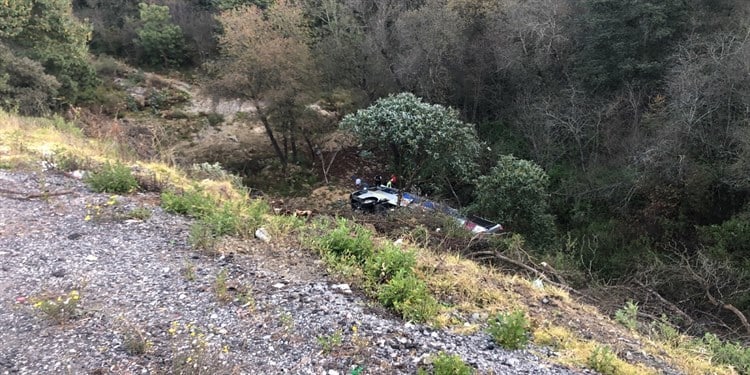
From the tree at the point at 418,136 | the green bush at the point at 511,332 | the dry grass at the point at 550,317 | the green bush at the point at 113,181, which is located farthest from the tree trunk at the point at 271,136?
the green bush at the point at 511,332

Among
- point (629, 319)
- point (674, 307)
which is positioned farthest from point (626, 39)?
point (629, 319)

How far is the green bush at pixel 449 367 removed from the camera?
9.32ft

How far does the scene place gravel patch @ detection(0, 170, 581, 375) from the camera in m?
2.98

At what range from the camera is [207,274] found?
4.03 meters

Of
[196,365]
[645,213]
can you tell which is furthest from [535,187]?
[196,365]

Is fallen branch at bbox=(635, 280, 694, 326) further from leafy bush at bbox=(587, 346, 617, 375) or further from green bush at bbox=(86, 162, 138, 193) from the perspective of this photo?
green bush at bbox=(86, 162, 138, 193)

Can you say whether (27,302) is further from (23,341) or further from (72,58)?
(72,58)

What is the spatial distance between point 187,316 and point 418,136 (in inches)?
340

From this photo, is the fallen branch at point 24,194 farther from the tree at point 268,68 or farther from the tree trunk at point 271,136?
the tree trunk at point 271,136

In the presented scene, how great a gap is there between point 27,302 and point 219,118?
18466 mm

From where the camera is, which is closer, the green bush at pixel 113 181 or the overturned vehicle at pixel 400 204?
the green bush at pixel 113 181

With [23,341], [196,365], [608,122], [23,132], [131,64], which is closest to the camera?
[196,365]

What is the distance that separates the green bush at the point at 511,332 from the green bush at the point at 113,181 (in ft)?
14.4

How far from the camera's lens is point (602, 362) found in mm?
3281
